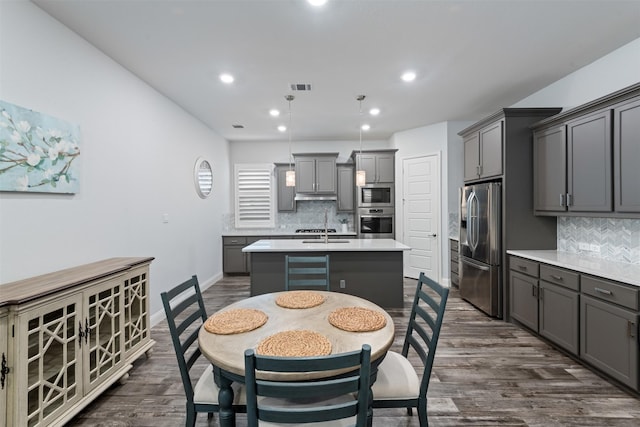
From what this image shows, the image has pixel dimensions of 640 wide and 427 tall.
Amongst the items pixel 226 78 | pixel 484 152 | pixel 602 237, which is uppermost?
pixel 226 78

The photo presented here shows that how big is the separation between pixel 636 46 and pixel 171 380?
4.98m

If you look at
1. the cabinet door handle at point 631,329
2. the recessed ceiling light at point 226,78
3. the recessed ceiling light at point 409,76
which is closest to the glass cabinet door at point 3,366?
the recessed ceiling light at point 226,78

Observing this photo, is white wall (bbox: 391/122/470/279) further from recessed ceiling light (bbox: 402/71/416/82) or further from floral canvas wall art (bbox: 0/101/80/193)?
floral canvas wall art (bbox: 0/101/80/193)

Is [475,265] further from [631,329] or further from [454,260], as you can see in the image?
[631,329]

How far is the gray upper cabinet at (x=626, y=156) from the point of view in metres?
2.26

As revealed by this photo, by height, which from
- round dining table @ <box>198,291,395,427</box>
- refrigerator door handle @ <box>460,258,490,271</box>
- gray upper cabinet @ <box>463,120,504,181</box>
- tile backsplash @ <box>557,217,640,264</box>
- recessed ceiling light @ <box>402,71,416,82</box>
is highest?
recessed ceiling light @ <box>402,71,416,82</box>

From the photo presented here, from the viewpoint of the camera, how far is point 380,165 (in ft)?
18.0

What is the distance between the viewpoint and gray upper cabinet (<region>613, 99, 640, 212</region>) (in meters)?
2.26

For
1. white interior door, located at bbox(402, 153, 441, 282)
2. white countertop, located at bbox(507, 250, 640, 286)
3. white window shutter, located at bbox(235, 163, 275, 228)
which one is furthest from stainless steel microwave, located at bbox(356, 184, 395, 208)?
white countertop, located at bbox(507, 250, 640, 286)

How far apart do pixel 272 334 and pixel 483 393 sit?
69.5 inches

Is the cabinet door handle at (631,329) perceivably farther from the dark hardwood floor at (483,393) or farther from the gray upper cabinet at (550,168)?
the gray upper cabinet at (550,168)

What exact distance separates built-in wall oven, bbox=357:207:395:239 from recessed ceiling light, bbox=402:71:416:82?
2677 mm

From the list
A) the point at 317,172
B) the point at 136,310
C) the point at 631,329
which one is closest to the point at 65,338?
the point at 136,310

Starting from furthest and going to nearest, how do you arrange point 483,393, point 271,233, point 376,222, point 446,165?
point 271,233 → point 376,222 → point 446,165 → point 483,393
